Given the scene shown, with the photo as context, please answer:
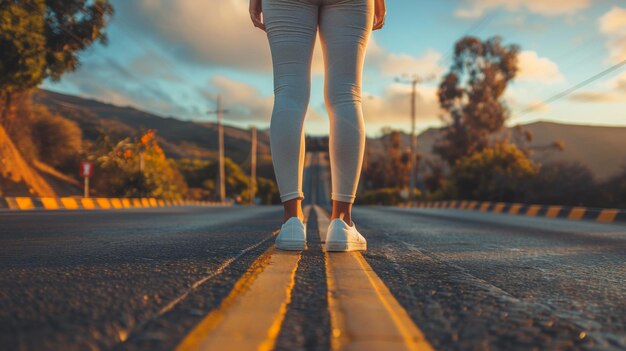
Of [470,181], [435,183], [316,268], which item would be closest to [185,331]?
[316,268]

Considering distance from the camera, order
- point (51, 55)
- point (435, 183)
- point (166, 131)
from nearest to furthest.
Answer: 1. point (51, 55)
2. point (435, 183)
3. point (166, 131)

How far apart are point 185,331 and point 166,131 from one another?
364 feet

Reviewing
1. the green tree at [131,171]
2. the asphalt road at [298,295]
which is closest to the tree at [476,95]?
the green tree at [131,171]

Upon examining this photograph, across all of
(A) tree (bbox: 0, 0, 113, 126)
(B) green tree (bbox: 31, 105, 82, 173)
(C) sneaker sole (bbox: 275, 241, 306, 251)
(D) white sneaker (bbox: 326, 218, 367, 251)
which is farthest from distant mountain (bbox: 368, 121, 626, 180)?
(C) sneaker sole (bbox: 275, 241, 306, 251)

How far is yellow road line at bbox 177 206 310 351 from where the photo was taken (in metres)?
1.20

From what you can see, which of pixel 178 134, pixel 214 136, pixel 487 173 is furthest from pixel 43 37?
pixel 214 136

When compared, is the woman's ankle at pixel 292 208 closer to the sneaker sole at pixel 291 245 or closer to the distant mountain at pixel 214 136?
the sneaker sole at pixel 291 245

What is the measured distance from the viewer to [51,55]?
1928 centimetres

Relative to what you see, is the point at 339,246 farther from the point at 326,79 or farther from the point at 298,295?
the point at 298,295

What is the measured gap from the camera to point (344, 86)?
3139mm

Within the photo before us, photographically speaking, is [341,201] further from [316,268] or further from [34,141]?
[34,141]

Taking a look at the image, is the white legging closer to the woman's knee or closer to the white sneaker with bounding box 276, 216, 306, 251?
the woman's knee

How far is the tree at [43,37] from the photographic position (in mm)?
17172

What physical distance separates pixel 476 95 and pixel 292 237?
39.5 m
